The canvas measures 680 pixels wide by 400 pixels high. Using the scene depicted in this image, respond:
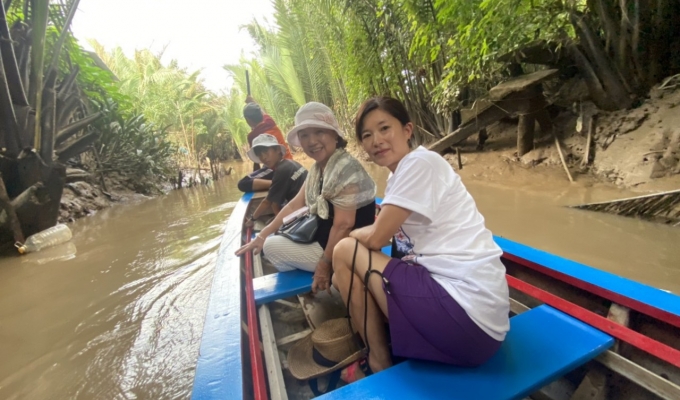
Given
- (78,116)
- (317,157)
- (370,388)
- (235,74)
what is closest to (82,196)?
(78,116)

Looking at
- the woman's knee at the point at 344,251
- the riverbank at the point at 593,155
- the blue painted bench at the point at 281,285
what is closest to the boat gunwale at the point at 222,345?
the blue painted bench at the point at 281,285

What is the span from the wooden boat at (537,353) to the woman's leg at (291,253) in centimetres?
24

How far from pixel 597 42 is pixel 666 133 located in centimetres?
133

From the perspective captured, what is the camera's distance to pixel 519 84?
15.1ft

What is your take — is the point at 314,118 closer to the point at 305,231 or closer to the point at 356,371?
the point at 305,231

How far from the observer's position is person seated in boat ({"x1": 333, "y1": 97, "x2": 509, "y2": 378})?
1000 mm

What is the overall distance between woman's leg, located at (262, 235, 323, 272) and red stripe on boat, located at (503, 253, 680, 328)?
3.51 feet

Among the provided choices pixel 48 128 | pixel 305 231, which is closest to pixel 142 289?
pixel 305 231

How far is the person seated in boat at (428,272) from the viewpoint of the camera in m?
1.00

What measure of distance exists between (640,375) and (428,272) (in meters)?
0.69

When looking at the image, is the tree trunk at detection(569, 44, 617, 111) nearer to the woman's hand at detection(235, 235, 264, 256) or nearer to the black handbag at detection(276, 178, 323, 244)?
the black handbag at detection(276, 178, 323, 244)

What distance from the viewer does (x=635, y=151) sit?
3.94 m

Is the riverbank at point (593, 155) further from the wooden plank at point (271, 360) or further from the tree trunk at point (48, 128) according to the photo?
the wooden plank at point (271, 360)

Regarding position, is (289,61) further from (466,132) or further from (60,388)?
(60,388)
